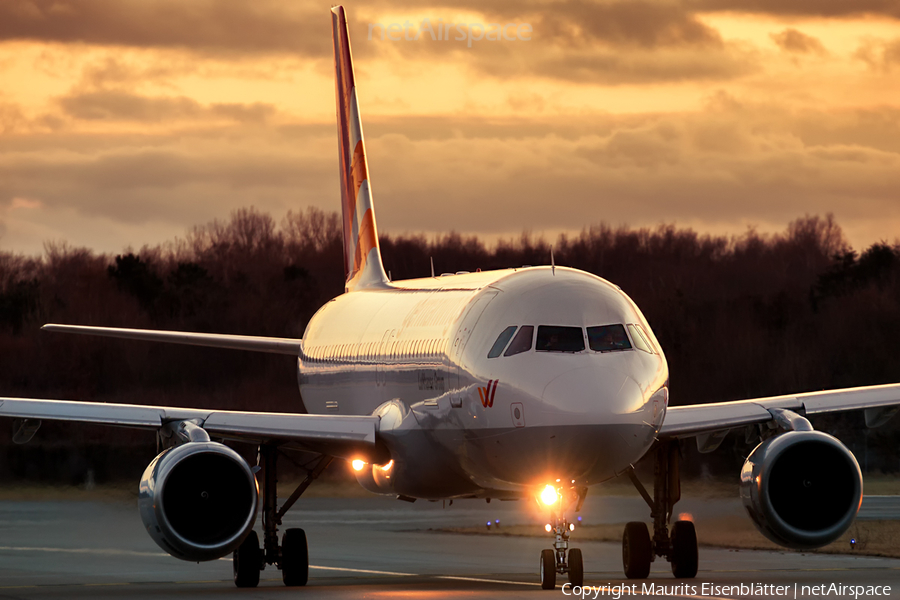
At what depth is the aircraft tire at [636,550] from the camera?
19766 mm

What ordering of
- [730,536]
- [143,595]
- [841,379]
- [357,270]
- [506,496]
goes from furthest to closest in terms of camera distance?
1. [841,379]
2. [357,270]
3. [730,536]
4. [506,496]
5. [143,595]

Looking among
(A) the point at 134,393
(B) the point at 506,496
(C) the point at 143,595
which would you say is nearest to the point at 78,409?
(C) the point at 143,595

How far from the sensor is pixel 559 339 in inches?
654

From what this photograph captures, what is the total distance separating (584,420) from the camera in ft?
50.9

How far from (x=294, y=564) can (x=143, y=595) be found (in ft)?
9.03

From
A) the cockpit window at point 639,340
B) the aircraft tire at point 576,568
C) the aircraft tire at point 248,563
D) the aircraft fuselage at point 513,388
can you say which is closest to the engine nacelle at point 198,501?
the aircraft fuselage at point 513,388

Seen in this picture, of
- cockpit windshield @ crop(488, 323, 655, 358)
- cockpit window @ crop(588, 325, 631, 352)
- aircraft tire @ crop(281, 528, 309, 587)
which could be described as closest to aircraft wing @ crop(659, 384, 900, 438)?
cockpit windshield @ crop(488, 323, 655, 358)

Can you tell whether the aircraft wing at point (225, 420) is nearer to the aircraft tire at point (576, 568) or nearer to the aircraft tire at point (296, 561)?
the aircraft tire at point (296, 561)

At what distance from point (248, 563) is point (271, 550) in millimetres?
357

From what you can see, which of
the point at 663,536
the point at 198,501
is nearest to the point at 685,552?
the point at 663,536

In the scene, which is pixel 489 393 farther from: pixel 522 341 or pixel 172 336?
pixel 172 336

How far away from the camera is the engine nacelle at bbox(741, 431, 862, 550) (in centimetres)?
1780

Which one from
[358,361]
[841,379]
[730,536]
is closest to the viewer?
[358,361]

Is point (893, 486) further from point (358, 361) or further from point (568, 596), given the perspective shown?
point (568, 596)
